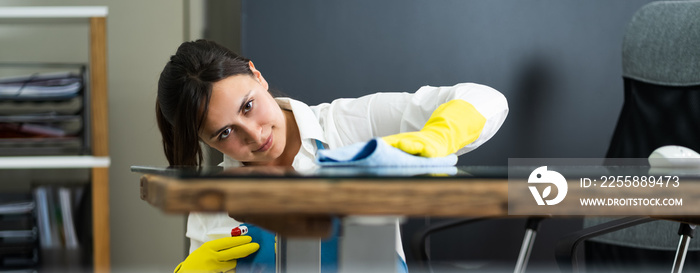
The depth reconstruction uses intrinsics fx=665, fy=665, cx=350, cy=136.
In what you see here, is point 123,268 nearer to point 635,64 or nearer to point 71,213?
point 71,213

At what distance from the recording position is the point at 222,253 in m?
0.96

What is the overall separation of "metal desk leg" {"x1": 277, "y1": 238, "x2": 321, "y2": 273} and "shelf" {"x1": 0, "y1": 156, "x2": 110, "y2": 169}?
4.50ft

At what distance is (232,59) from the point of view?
4.00 ft

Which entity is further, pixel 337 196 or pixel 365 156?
pixel 365 156

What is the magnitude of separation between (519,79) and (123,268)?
4.51 ft

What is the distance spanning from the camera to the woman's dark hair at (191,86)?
3.75ft

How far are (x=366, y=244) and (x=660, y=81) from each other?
1.51 meters

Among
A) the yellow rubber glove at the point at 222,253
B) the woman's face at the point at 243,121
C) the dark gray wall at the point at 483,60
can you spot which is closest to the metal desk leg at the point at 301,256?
the yellow rubber glove at the point at 222,253

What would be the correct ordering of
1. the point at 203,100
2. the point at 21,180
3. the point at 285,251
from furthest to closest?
1. the point at 21,180
2. the point at 203,100
3. the point at 285,251

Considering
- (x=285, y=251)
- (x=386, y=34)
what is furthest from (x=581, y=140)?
(x=285, y=251)

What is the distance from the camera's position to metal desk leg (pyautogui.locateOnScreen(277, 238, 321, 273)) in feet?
1.63

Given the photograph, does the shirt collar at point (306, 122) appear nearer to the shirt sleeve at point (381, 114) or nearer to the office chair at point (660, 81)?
the shirt sleeve at point (381, 114)

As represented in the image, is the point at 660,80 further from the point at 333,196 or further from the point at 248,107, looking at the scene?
the point at 333,196

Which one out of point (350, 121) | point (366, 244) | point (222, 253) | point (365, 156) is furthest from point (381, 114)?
point (366, 244)
